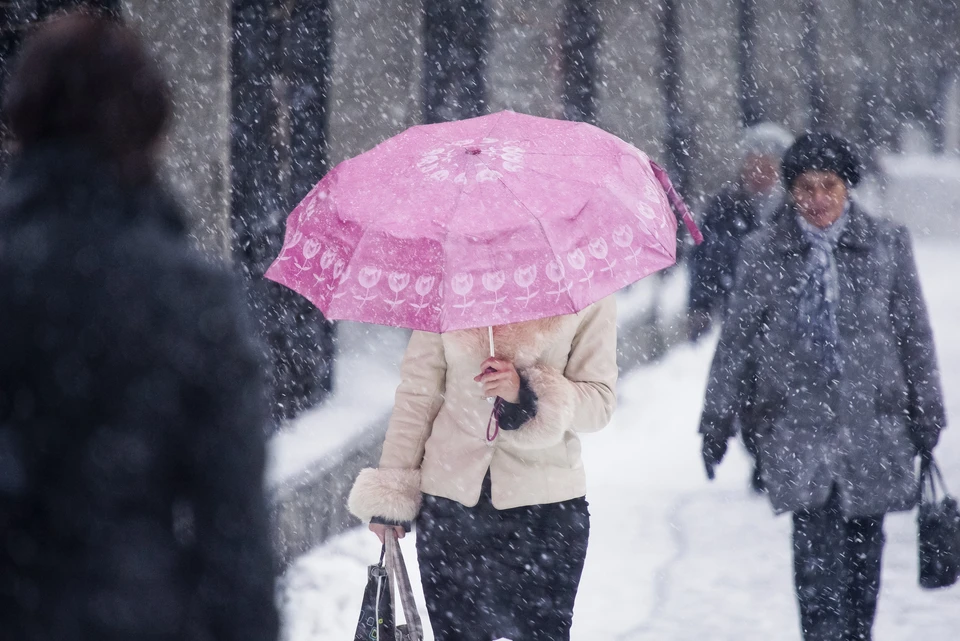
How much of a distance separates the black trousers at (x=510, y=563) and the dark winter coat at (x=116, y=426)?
1.37 m

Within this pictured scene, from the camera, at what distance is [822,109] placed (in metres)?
11.4

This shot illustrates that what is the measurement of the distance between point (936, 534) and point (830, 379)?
67cm

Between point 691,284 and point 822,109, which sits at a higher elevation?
point 822,109

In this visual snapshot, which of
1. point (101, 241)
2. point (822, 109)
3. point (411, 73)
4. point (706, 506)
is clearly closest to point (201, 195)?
point (411, 73)

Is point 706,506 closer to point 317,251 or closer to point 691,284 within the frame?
point 691,284

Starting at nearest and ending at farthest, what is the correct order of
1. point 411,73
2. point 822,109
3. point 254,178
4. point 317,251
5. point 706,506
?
1. point 317,251
2. point 254,178
3. point 706,506
4. point 411,73
5. point 822,109

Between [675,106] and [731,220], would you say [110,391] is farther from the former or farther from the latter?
[675,106]

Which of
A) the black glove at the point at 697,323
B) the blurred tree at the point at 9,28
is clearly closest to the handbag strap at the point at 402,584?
the blurred tree at the point at 9,28

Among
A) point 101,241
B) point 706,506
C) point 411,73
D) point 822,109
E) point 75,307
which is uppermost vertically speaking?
point 822,109

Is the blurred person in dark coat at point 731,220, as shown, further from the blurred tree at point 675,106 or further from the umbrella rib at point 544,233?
the umbrella rib at point 544,233

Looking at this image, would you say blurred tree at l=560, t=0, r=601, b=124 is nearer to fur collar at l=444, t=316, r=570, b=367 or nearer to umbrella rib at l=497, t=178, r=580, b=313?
fur collar at l=444, t=316, r=570, b=367

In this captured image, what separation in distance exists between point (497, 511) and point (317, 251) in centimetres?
89

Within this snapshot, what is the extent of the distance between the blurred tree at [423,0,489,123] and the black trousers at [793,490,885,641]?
3.98 m

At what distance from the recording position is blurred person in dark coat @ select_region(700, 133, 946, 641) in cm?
372
